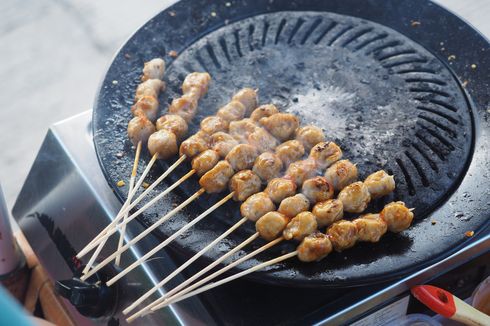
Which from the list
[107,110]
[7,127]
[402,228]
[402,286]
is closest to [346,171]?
[402,228]

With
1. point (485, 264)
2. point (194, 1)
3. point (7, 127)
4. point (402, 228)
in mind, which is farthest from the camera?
point (7, 127)

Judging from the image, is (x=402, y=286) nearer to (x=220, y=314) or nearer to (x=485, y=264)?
(x=485, y=264)

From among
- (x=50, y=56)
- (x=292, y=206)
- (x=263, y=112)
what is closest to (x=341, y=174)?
(x=292, y=206)

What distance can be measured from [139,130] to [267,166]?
539mm

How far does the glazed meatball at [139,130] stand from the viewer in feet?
7.45

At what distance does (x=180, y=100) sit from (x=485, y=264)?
142 cm

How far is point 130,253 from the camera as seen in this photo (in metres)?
2.19

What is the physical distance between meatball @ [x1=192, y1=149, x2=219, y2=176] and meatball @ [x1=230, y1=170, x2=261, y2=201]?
0.37ft

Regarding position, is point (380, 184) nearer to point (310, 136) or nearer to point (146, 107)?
point (310, 136)

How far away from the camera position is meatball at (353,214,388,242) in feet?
6.40

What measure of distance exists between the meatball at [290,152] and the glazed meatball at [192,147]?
307 millimetres

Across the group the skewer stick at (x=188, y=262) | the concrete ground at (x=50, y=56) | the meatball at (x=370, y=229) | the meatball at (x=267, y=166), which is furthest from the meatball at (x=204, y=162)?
the concrete ground at (x=50, y=56)

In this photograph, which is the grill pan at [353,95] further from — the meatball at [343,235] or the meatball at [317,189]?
the meatball at [317,189]

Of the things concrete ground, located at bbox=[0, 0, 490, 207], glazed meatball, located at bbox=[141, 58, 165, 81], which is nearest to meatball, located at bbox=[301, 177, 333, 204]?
glazed meatball, located at bbox=[141, 58, 165, 81]
